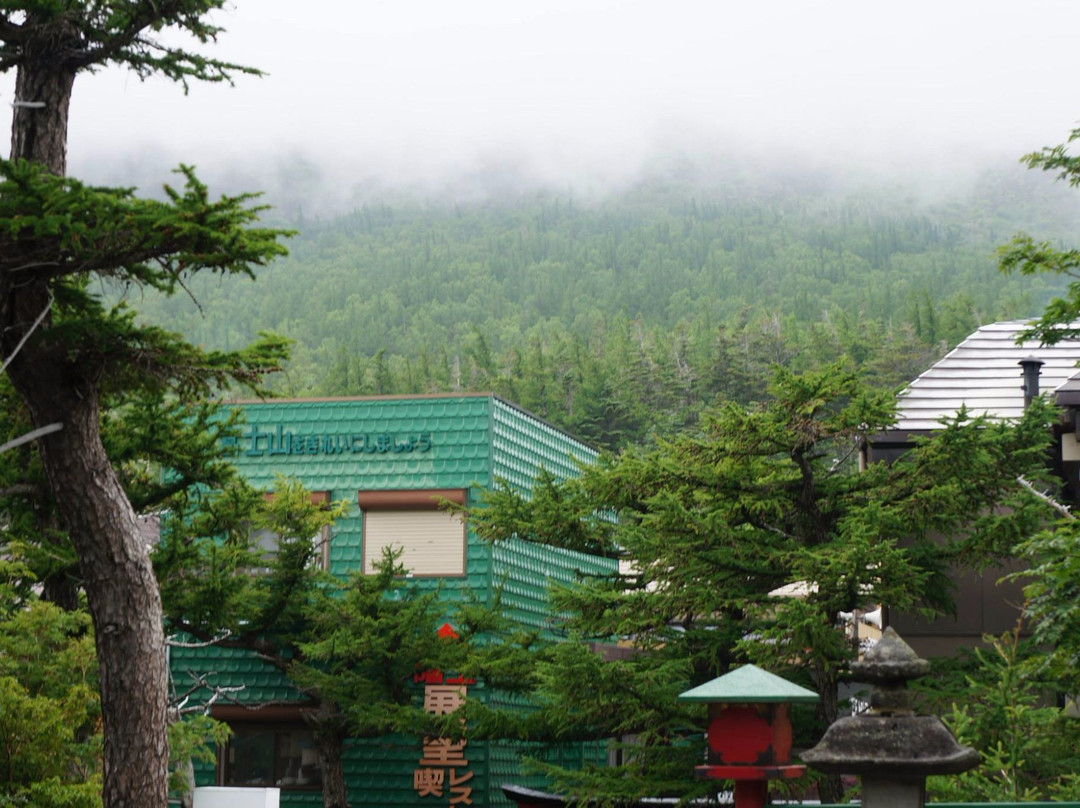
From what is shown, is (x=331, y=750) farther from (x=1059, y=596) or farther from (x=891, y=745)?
(x=891, y=745)

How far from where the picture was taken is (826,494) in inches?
716

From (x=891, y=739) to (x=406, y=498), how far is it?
1804cm

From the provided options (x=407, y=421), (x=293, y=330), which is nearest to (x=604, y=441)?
(x=407, y=421)

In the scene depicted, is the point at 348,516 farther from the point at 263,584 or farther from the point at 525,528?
the point at 525,528

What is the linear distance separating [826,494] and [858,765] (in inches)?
397

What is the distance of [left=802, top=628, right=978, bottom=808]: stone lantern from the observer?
8.23 metres

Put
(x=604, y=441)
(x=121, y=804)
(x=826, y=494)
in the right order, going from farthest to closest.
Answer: (x=604, y=441), (x=826, y=494), (x=121, y=804)

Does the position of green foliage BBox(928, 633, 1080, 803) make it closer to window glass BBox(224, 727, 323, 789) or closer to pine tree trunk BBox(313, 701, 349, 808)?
pine tree trunk BBox(313, 701, 349, 808)

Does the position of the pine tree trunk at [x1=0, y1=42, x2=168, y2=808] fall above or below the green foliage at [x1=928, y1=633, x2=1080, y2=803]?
above

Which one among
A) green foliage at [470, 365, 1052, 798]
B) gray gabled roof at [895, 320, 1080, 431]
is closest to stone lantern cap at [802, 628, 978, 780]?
green foliage at [470, 365, 1052, 798]

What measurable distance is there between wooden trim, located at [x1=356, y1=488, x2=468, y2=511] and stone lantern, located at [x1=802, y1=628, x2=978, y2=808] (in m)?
17.2

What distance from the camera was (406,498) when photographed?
2584 cm

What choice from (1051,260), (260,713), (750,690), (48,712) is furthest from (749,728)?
(260,713)

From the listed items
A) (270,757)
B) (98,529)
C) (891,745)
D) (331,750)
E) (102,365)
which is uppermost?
(102,365)
